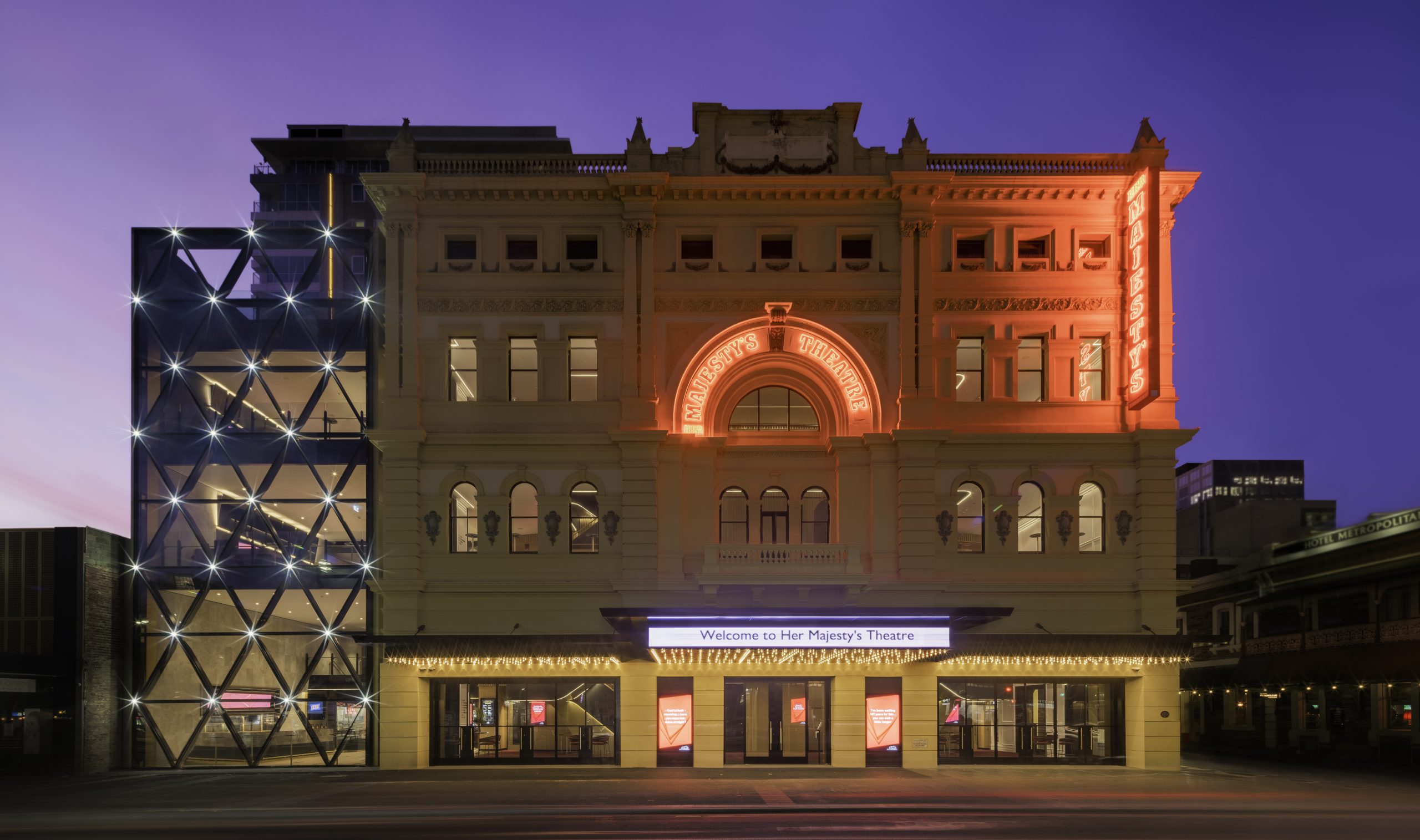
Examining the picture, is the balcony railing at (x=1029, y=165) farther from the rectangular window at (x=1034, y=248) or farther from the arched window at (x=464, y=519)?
the arched window at (x=464, y=519)

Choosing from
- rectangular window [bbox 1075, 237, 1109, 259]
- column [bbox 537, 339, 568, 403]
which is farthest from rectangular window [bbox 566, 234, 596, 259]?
rectangular window [bbox 1075, 237, 1109, 259]

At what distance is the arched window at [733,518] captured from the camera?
34.6 m

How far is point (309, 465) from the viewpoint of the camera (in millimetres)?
35281

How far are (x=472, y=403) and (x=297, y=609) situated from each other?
9624 millimetres

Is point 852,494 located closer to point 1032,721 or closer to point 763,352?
point 763,352

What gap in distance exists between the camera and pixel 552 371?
34.5 meters

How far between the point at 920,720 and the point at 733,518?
885 cm

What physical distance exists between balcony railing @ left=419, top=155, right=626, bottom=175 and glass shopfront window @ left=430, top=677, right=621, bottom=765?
56.4ft

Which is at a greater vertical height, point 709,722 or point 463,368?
point 463,368

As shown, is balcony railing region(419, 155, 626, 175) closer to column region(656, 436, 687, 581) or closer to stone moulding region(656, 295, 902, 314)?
stone moulding region(656, 295, 902, 314)

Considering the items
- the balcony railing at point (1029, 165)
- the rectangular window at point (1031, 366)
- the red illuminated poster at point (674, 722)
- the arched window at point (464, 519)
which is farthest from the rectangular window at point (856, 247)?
the red illuminated poster at point (674, 722)

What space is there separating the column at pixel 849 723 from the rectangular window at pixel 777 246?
14313 mm

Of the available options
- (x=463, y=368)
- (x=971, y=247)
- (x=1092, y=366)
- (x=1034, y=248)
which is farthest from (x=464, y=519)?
(x=1092, y=366)

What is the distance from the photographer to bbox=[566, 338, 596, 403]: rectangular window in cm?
3475
